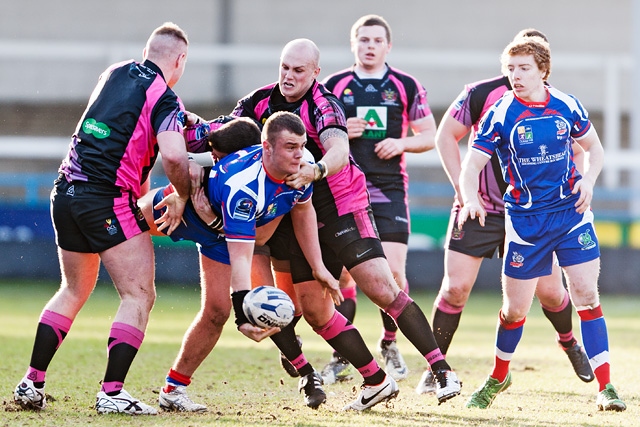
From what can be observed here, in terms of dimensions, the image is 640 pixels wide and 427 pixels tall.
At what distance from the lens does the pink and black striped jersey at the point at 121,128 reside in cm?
570

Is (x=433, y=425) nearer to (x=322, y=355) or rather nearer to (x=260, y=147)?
(x=260, y=147)

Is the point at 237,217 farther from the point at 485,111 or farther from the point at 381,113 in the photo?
the point at 381,113

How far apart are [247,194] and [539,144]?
66.0 inches

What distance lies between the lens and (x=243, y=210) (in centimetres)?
531

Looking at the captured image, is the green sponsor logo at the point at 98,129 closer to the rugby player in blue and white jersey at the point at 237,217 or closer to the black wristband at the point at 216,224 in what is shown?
the rugby player in blue and white jersey at the point at 237,217

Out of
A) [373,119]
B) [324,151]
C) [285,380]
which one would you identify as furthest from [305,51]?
[285,380]

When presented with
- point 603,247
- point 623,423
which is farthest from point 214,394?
point 603,247

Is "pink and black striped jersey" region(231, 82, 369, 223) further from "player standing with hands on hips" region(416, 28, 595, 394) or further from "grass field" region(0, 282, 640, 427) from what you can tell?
"grass field" region(0, 282, 640, 427)

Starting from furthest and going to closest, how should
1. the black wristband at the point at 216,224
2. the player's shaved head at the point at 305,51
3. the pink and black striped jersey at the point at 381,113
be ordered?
the pink and black striped jersey at the point at 381,113 < the player's shaved head at the point at 305,51 < the black wristband at the point at 216,224

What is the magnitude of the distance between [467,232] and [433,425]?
5.93 ft

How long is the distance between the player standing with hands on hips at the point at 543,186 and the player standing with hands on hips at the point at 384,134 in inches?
65.7

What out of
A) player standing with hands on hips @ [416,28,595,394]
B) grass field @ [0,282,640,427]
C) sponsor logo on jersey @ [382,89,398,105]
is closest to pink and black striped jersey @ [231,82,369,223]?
player standing with hands on hips @ [416,28,595,394]

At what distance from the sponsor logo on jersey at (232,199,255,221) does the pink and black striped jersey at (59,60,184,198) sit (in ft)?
2.07

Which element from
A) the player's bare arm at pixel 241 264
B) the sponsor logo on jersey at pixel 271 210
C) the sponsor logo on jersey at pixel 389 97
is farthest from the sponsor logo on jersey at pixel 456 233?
the player's bare arm at pixel 241 264
